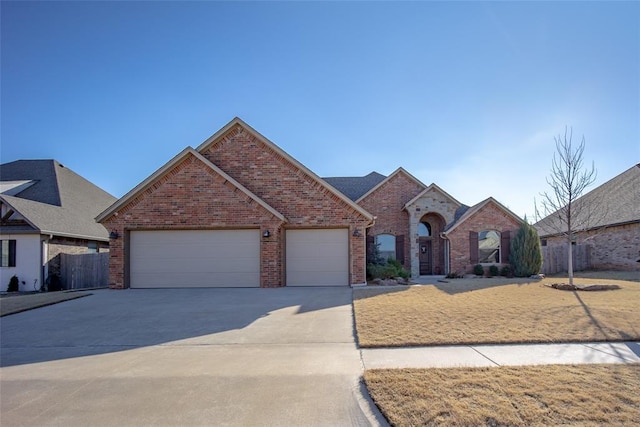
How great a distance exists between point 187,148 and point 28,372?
10.1 meters

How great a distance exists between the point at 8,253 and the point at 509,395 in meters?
21.2

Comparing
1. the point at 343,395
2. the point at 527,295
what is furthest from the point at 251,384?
the point at 527,295

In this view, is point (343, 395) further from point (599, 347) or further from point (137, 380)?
point (599, 347)

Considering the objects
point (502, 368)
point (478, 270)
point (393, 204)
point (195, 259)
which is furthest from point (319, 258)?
point (502, 368)

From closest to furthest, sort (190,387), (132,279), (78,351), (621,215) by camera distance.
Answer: (190,387) → (78,351) → (132,279) → (621,215)

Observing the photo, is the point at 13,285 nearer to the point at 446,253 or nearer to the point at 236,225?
the point at 236,225

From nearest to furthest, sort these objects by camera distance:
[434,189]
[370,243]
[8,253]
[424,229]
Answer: [8,253] → [370,243] → [434,189] → [424,229]

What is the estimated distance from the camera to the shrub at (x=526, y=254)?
17.4 meters

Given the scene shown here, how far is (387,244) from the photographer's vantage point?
804 inches

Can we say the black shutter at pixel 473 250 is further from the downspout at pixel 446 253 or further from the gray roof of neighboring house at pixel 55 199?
the gray roof of neighboring house at pixel 55 199

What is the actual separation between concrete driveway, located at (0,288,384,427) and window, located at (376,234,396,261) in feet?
36.8

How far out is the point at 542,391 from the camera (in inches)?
153

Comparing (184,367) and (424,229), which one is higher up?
(424,229)

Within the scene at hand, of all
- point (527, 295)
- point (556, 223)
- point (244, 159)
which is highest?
point (244, 159)
